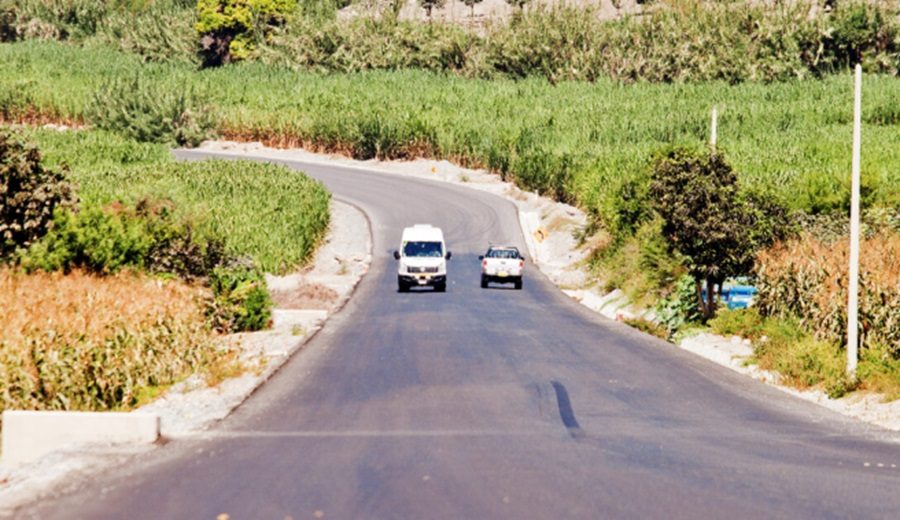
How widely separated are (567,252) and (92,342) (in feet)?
137

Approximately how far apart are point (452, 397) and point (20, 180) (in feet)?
60.7

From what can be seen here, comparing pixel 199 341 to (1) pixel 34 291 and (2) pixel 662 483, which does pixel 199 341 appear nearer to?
(1) pixel 34 291

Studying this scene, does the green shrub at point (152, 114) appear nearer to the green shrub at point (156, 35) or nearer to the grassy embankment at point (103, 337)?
the green shrub at point (156, 35)

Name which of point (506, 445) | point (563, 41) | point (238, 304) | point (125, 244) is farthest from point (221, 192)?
point (563, 41)

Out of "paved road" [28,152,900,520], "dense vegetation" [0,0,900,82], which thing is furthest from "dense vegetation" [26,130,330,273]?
"dense vegetation" [0,0,900,82]

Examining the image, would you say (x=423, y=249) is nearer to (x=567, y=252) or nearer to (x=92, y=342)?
(x=567, y=252)

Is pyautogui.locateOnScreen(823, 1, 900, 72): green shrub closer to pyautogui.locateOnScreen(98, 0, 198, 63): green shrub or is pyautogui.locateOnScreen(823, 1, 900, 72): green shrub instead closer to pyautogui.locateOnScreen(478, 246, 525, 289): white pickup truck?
pyautogui.locateOnScreen(98, 0, 198, 63): green shrub

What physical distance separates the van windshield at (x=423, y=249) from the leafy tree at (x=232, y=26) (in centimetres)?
8618

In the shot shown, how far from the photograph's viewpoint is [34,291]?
1131 inches

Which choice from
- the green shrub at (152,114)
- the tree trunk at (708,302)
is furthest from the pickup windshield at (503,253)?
the green shrub at (152,114)

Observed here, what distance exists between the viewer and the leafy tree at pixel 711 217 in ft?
119

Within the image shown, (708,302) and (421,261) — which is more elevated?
(421,261)

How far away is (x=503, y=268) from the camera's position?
5019cm

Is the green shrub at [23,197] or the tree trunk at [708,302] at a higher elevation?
the green shrub at [23,197]
